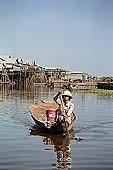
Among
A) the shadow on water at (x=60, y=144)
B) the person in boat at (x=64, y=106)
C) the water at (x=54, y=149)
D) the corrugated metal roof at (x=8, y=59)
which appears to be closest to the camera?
the water at (x=54, y=149)

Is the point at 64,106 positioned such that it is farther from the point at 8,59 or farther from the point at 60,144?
the point at 8,59

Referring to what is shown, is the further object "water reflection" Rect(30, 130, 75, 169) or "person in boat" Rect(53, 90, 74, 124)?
"person in boat" Rect(53, 90, 74, 124)

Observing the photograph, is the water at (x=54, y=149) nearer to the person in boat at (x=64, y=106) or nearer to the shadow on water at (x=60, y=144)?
the shadow on water at (x=60, y=144)

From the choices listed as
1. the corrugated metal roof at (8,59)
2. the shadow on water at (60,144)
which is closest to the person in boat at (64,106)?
the shadow on water at (60,144)

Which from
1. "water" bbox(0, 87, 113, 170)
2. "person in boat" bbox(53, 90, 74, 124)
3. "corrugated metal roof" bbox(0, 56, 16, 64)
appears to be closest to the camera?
"water" bbox(0, 87, 113, 170)

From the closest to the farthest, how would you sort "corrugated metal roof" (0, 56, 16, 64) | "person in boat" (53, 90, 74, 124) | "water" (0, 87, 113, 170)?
"water" (0, 87, 113, 170) → "person in boat" (53, 90, 74, 124) → "corrugated metal roof" (0, 56, 16, 64)

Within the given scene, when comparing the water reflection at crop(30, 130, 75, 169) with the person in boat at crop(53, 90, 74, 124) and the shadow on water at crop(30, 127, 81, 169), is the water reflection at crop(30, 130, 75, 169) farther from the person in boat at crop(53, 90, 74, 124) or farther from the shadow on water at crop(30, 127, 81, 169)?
the person in boat at crop(53, 90, 74, 124)

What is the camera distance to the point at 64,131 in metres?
8.70

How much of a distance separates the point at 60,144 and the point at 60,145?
0.11 meters

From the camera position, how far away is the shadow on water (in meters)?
6.02

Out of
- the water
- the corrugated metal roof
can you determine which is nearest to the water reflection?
the water

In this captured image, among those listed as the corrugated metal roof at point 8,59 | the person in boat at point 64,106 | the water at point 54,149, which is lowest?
the water at point 54,149

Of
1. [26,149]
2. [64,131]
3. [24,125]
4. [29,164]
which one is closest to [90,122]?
[24,125]

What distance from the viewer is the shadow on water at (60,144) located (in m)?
6.02
